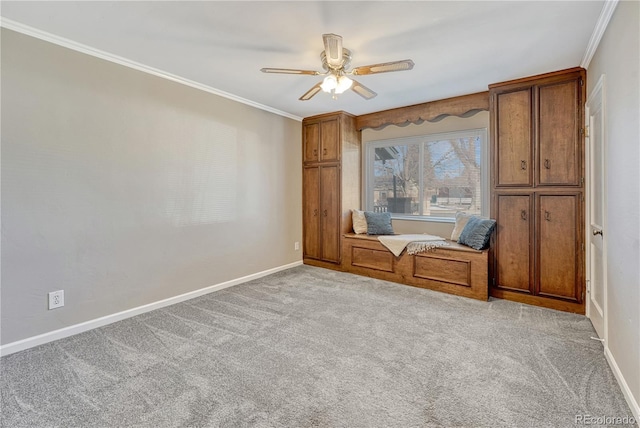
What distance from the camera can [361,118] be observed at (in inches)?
187

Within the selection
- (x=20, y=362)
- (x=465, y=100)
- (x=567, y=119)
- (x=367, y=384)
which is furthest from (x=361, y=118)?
(x=20, y=362)

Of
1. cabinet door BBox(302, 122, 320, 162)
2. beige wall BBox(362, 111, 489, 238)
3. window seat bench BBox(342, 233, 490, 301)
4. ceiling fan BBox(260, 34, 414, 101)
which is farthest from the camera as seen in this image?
cabinet door BBox(302, 122, 320, 162)

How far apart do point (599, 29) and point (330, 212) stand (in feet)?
11.0

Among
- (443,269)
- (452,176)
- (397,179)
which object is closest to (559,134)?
(452,176)

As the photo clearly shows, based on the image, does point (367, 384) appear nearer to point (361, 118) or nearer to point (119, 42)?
point (119, 42)

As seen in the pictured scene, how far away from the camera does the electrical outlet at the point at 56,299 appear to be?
7.93 ft

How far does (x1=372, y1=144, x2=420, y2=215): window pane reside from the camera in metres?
4.62

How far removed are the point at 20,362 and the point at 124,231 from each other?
46.1 inches

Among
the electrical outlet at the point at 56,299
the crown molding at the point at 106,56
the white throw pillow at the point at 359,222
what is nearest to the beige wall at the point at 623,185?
the white throw pillow at the point at 359,222

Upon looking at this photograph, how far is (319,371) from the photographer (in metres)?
1.99

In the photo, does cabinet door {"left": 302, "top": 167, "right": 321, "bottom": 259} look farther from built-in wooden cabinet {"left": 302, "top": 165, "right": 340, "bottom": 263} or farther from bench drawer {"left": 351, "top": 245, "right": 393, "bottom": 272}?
bench drawer {"left": 351, "top": 245, "right": 393, "bottom": 272}

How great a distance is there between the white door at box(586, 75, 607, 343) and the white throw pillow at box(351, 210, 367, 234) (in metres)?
2.54

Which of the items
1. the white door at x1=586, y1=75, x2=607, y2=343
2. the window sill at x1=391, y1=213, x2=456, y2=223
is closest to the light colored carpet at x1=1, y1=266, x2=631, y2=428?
the white door at x1=586, y1=75, x2=607, y2=343

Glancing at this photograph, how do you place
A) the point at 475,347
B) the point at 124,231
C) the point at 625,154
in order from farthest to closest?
the point at 124,231 → the point at 475,347 → the point at 625,154
